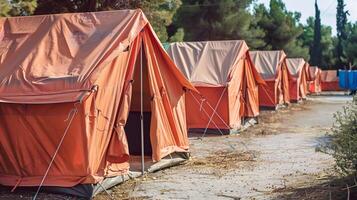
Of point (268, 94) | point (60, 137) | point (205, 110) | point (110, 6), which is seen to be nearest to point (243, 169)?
point (60, 137)

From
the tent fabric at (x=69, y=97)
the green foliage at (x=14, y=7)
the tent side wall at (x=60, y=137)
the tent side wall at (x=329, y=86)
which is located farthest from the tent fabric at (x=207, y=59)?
the tent side wall at (x=329, y=86)

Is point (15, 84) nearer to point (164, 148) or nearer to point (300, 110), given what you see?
point (164, 148)

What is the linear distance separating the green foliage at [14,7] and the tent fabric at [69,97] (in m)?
2.02

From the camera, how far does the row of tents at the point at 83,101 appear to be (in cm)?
796

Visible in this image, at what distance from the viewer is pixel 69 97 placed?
7715mm

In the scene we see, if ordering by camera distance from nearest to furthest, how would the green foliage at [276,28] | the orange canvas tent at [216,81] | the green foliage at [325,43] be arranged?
the orange canvas tent at [216,81]
the green foliage at [276,28]
the green foliage at [325,43]

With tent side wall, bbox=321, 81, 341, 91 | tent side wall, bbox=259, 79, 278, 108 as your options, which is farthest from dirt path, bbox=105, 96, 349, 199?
tent side wall, bbox=321, 81, 341, 91

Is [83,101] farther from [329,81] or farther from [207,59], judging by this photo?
[329,81]

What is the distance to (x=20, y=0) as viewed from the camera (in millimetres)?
12266

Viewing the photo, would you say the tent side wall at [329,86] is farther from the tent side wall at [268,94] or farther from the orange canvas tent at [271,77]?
the tent side wall at [268,94]

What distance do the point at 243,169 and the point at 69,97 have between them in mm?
4024

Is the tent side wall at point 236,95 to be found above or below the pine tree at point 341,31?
below

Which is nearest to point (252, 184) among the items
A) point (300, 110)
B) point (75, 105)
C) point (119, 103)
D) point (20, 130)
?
point (119, 103)

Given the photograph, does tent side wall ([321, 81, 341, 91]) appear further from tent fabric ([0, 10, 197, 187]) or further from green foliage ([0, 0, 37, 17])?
tent fabric ([0, 10, 197, 187])
